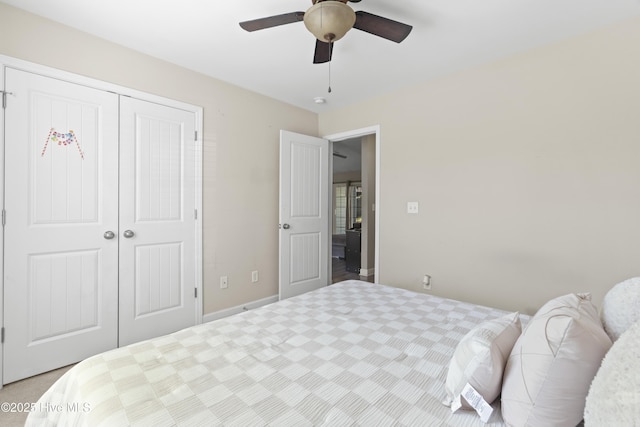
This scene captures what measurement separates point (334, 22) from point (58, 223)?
88.9 inches

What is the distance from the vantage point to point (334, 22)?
149cm

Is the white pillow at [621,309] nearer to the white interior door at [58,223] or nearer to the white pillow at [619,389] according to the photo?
the white pillow at [619,389]

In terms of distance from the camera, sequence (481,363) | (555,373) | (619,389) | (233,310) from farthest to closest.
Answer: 1. (233,310)
2. (481,363)
3. (555,373)
4. (619,389)

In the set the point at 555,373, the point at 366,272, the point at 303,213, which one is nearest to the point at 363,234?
the point at 366,272

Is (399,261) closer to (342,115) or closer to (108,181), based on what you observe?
(342,115)

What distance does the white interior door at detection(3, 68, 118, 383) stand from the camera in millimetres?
1834

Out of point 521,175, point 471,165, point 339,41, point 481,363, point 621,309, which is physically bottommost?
point 481,363

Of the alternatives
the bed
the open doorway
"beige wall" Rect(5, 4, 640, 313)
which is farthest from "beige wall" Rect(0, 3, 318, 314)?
the bed

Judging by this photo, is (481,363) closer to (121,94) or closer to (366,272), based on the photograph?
(121,94)

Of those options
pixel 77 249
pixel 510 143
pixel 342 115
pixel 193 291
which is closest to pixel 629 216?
pixel 510 143

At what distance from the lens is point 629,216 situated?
1.90 m

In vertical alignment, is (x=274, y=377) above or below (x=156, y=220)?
below

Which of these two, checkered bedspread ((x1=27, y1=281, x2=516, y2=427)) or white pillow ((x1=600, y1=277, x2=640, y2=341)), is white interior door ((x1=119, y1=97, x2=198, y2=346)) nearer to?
checkered bedspread ((x1=27, y1=281, x2=516, y2=427))

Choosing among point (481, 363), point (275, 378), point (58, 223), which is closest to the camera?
point (481, 363)
